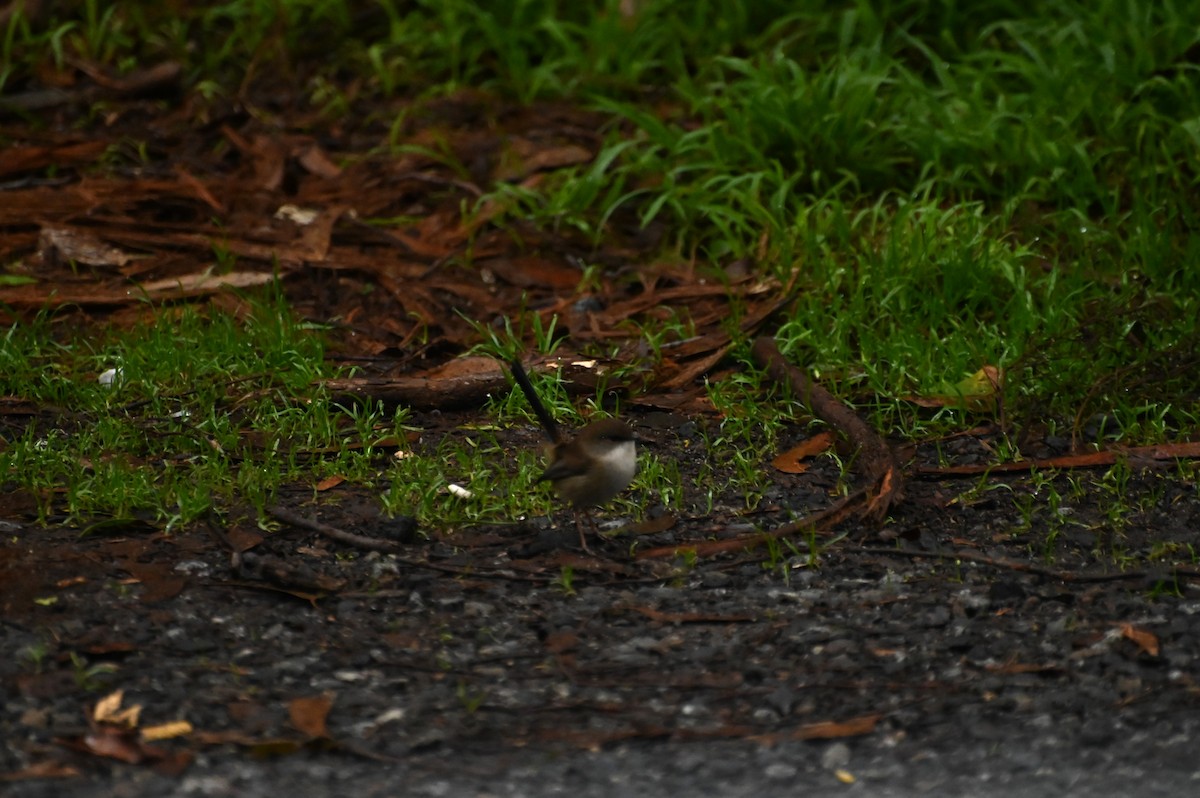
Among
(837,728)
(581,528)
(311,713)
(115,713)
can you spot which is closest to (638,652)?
(837,728)

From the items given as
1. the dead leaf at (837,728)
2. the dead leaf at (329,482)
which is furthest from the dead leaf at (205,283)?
the dead leaf at (837,728)

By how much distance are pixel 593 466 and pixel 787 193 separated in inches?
114

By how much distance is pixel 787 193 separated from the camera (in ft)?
23.5

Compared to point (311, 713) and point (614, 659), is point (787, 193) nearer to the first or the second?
point (614, 659)

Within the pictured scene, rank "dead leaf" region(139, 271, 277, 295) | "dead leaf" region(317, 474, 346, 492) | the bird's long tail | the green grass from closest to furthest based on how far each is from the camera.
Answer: the bird's long tail < "dead leaf" region(317, 474, 346, 492) < the green grass < "dead leaf" region(139, 271, 277, 295)

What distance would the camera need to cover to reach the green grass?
18.5 ft

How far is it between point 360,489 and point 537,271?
215 centimetres

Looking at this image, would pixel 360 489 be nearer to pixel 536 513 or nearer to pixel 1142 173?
pixel 536 513

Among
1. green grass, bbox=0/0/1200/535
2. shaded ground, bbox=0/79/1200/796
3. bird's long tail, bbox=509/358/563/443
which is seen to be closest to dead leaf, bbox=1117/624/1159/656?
shaded ground, bbox=0/79/1200/796

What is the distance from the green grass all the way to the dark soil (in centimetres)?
51

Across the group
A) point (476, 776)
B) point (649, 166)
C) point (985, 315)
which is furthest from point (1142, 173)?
point (476, 776)

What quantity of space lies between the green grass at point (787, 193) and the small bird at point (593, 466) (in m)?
0.40

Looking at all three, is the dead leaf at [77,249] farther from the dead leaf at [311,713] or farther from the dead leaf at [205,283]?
the dead leaf at [311,713]

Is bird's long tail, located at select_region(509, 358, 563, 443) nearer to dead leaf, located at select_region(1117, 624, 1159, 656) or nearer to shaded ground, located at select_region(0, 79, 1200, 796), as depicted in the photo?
shaded ground, located at select_region(0, 79, 1200, 796)
